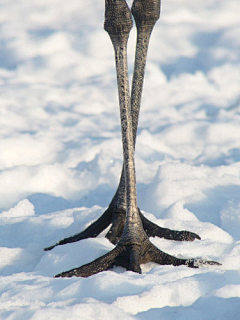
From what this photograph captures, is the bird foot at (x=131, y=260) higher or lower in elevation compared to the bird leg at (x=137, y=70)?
lower

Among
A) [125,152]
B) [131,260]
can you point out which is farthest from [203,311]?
[125,152]

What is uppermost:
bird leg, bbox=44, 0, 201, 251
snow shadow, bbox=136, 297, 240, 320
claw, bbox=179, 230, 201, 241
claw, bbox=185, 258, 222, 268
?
bird leg, bbox=44, 0, 201, 251

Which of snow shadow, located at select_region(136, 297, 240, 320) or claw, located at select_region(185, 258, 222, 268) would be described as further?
claw, located at select_region(185, 258, 222, 268)

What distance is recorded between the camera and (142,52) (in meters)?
5.79

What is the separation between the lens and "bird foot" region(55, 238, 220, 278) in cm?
463

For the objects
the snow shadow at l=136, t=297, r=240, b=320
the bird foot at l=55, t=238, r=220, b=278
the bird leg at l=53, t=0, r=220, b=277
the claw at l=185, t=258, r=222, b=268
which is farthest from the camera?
the bird leg at l=53, t=0, r=220, b=277

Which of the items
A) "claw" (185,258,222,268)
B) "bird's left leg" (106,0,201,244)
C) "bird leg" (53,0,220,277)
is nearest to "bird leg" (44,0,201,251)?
"bird's left leg" (106,0,201,244)

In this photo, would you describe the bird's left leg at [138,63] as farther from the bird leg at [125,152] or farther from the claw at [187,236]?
the claw at [187,236]

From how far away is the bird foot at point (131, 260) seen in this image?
15.2 ft

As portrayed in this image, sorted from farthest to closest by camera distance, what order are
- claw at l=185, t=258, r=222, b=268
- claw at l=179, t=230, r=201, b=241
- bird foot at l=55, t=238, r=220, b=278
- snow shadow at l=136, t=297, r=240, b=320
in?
1. claw at l=179, t=230, r=201, b=241
2. claw at l=185, t=258, r=222, b=268
3. bird foot at l=55, t=238, r=220, b=278
4. snow shadow at l=136, t=297, r=240, b=320

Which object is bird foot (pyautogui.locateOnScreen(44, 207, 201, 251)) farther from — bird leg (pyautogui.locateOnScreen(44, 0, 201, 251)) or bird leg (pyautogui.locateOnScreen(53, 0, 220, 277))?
bird leg (pyautogui.locateOnScreen(53, 0, 220, 277))

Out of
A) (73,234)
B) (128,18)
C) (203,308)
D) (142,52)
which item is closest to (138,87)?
(142,52)

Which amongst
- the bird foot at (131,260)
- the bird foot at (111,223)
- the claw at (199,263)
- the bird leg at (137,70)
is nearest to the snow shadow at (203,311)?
the bird foot at (131,260)

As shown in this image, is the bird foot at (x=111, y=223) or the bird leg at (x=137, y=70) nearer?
the bird leg at (x=137, y=70)
